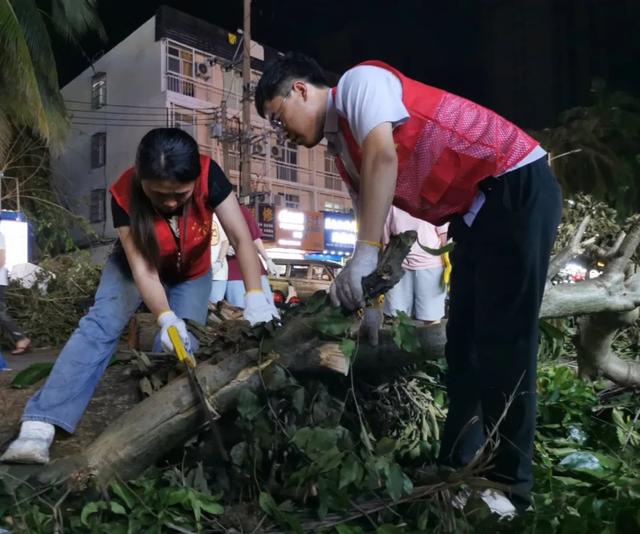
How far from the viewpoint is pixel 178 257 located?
2.61 meters

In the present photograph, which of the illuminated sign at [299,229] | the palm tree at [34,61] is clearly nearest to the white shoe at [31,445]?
the palm tree at [34,61]

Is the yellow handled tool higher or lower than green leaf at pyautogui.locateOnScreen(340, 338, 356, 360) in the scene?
lower

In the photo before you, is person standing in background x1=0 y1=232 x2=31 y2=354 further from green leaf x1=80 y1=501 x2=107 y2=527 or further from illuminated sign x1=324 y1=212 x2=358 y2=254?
illuminated sign x1=324 y1=212 x2=358 y2=254

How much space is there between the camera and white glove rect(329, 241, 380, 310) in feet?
6.30

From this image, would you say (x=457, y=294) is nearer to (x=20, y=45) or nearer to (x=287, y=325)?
(x=287, y=325)

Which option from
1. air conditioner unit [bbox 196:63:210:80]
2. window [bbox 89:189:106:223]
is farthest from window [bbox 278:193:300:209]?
window [bbox 89:189:106:223]

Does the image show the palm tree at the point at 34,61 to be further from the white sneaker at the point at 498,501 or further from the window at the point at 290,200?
the window at the point at 290,200

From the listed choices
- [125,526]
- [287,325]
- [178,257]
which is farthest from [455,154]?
[125,526]

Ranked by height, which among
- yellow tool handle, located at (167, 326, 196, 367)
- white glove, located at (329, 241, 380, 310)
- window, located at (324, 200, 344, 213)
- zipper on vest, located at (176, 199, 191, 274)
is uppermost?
window, located at (324, 200, 344, 213)

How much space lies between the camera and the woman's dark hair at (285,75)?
2.02 metres

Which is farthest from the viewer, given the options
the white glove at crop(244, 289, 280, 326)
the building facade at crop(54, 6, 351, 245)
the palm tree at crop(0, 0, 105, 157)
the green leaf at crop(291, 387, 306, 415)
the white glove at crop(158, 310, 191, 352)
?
the building facade at crop(54, 6, 351, 245)

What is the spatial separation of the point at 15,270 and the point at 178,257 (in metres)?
7.14

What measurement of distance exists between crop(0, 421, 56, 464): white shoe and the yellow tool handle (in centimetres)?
54

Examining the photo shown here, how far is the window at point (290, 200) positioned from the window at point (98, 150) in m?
8.13
